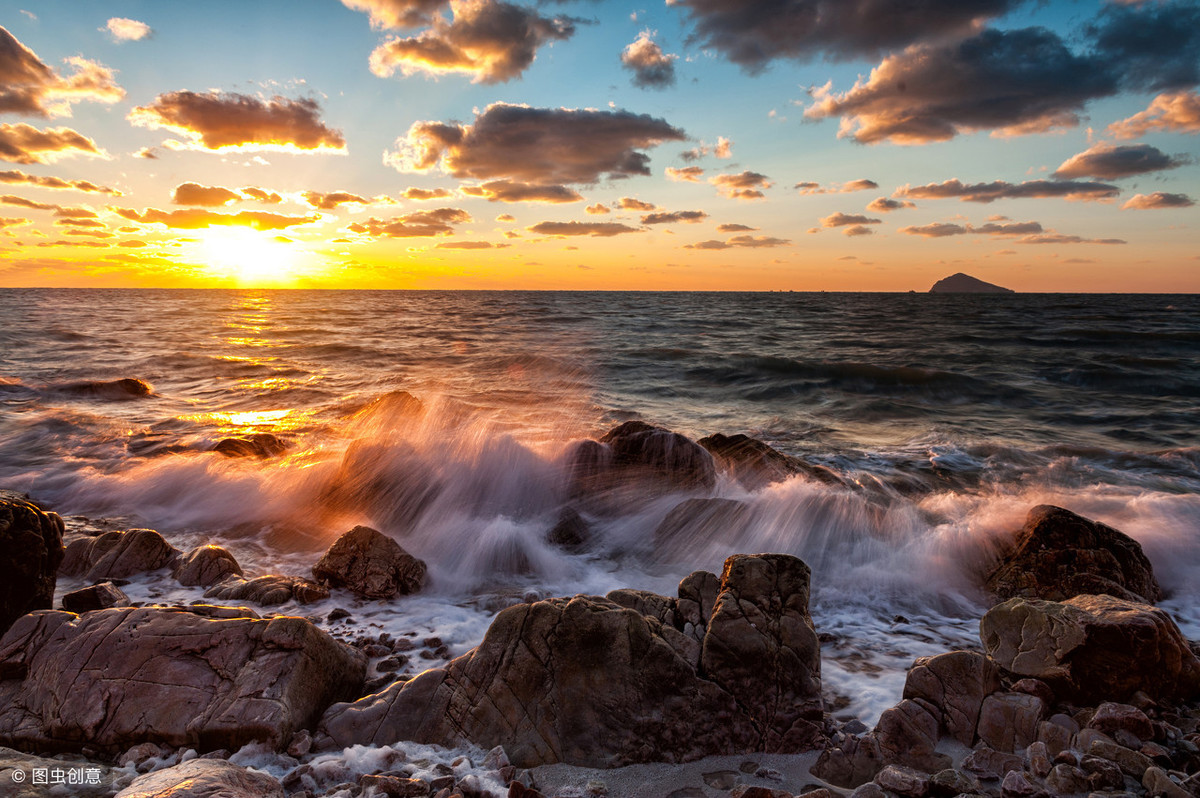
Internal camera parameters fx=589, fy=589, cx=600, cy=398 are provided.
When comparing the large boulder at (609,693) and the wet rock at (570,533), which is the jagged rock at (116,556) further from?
the wet rock at (570,533)

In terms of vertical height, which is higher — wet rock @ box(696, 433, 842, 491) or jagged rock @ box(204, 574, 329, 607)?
wet rock @ box(696, 433, 842, 491)

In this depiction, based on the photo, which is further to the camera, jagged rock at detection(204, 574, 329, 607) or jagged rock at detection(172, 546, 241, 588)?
jagged rock at detection(172, 546, 241, 588)

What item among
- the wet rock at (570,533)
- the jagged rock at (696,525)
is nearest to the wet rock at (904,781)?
the jagged rock at (696,525)

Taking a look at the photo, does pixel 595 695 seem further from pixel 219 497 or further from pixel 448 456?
pixel 219 497

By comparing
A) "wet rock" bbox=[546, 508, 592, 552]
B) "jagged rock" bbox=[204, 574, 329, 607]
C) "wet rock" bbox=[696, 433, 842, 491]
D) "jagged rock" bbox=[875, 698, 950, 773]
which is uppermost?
"wet rock" bbox=[696, 433, 842, 491]

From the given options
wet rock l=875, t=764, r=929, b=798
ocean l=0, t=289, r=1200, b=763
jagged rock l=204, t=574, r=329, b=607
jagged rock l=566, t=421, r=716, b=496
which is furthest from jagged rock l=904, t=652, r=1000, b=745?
jagged rock l=204, t=574, r=329, b=607

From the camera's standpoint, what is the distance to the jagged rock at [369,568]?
5.95 m

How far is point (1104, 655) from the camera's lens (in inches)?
155

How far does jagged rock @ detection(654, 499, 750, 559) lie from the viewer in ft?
24.4

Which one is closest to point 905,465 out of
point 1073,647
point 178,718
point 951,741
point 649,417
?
point 649,417

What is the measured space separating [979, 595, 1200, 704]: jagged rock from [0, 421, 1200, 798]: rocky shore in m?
0.01

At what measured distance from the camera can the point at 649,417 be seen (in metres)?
15.5

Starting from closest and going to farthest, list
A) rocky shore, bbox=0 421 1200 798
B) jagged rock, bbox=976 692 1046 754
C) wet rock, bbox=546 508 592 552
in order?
rocky shore, bbox=0 421 1200 798 < jagged rock, bbox=976 692 1046 754 < wet rock, bbox=546 508 592 552

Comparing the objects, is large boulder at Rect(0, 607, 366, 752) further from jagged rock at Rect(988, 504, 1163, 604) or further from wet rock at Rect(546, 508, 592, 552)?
jagged rock at Rect(988, 504, 1163, 604)
